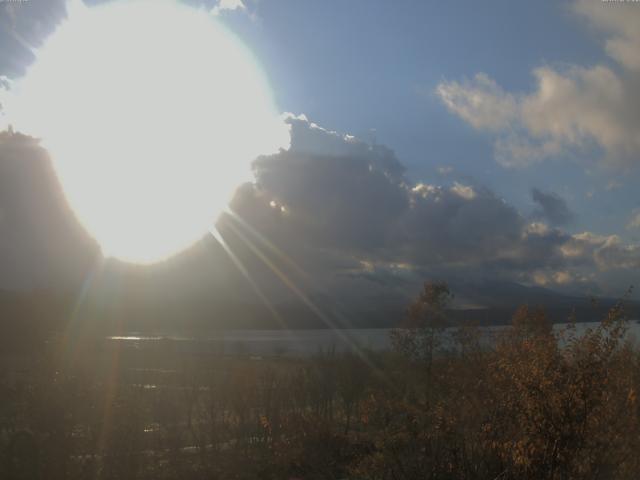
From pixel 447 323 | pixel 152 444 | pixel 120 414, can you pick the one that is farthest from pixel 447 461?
pixel 447 323

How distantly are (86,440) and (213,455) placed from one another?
11.7 feet

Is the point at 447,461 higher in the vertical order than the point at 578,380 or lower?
lower

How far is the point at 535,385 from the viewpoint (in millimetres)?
7652

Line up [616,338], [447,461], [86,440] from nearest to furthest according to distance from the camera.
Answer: [616,338]
[447,461]
[86,440]

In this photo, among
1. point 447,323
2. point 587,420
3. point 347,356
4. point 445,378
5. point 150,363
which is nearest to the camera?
point 587,420

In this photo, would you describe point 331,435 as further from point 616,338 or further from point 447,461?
point 616,338

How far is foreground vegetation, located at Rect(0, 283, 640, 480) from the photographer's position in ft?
25.0

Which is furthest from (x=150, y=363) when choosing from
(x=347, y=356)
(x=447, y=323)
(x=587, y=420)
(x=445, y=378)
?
(x=587, y=420)

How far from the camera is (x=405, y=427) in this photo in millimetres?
10055

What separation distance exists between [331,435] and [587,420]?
1002 cm

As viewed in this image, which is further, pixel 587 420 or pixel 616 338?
pixel 616 338

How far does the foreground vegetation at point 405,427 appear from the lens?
761 centimetres

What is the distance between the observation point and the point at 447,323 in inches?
1049

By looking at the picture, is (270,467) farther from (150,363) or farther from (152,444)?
(150,363)
